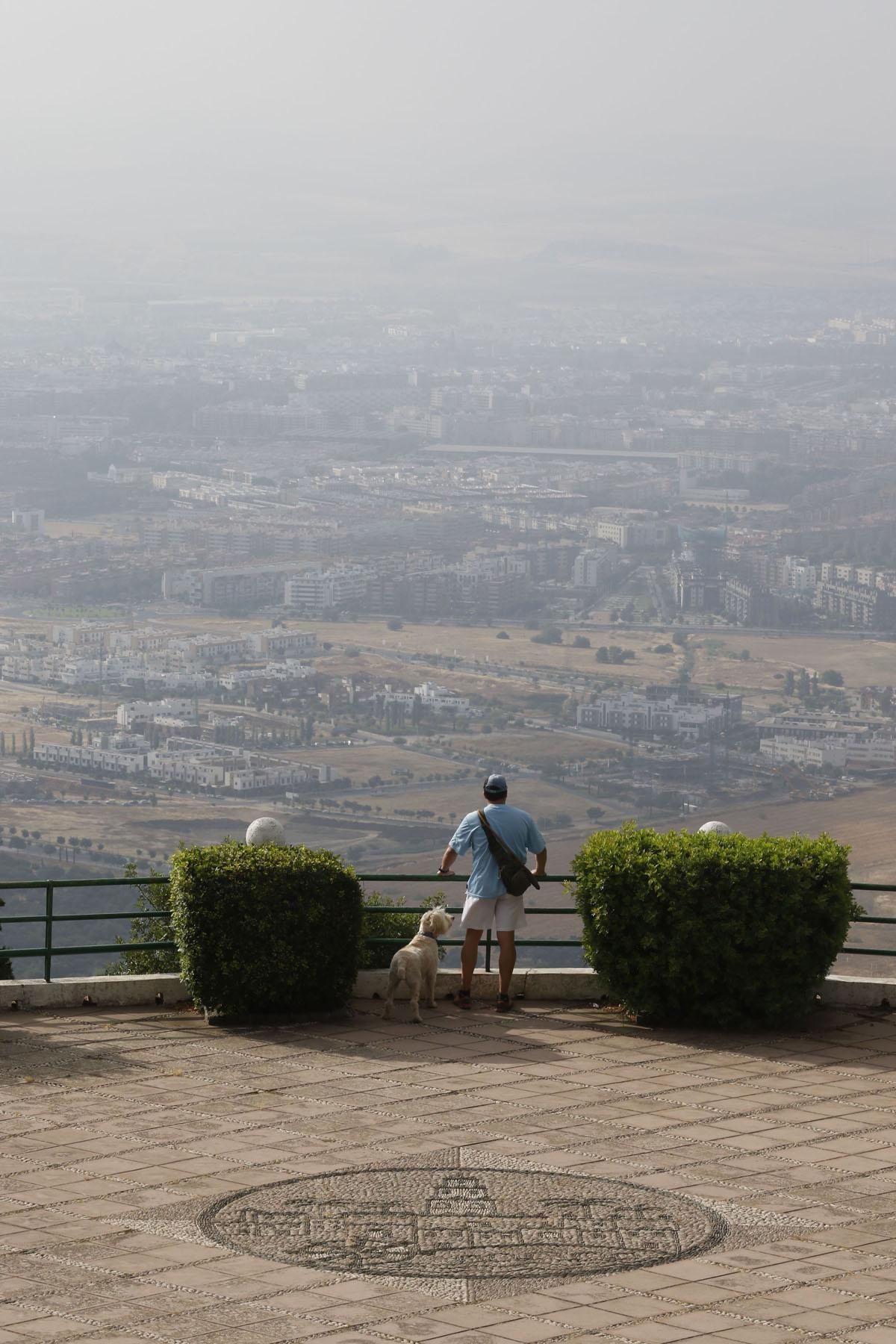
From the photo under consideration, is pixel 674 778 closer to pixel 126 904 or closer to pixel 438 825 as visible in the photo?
pixel 438 825

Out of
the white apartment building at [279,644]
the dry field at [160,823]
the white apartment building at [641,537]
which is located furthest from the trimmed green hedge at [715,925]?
the white apartment building at [641,537]

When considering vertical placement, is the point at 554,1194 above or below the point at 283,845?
below

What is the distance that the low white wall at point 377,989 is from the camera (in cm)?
940

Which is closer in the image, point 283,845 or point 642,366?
point 283,845

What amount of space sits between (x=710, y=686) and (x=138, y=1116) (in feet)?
297

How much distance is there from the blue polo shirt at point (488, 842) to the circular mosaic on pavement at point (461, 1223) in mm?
2913

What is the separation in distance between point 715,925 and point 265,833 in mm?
2713

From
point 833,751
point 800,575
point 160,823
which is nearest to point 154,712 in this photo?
point 160,823

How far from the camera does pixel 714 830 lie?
9.58m

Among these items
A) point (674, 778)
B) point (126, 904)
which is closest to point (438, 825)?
point (674, 778)

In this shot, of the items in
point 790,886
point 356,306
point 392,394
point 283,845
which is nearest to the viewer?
point 790,886

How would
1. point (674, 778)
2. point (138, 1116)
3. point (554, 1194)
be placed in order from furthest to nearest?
point (674, 778) → point (138, 1116) → point (554, 1194)

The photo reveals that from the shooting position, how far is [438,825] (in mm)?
76938

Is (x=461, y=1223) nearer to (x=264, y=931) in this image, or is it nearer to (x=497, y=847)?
(x=264, y=931)
